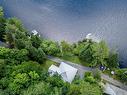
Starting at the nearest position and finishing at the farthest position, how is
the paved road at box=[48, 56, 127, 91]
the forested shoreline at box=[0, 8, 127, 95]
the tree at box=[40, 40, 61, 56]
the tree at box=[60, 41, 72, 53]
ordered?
1. the forested shoreline at box=[0, 8, 127, 95]
2. the paved road at box=[48, 56, 127, 91]
3. the tree at box=[40, 40, 61, 56]
4. the tree at box=[60, 41, 72, 53]

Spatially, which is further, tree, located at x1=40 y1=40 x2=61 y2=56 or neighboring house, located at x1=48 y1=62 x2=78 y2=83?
tree, located at x1=40 y1=40 x2=61 y2=56

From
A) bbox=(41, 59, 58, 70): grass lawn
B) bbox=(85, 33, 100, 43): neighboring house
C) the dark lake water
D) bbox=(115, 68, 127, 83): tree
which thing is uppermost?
the dark lake water

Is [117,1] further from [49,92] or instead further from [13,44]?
[49,92]

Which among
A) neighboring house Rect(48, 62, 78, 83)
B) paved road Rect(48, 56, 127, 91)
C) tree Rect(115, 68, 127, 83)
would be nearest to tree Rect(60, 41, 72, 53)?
paved road Rect(48, 56, 127, 91)

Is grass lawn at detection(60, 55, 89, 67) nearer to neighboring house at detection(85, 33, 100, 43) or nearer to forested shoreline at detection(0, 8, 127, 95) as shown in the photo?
forested shoreline at detection(0, 8, 127, 95)

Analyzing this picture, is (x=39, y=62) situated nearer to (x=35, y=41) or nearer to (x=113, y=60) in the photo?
(x=35, y=41)

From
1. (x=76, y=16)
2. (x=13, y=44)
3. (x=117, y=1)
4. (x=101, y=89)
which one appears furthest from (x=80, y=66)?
(x=117, y=1)
